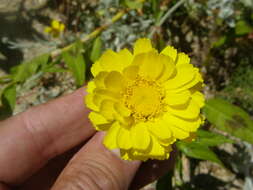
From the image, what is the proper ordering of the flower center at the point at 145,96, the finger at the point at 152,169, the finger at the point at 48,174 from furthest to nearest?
1. the finger at the point at 48,174
2. the finger at the point at 152,169
3. the flower center at the point at 145,96

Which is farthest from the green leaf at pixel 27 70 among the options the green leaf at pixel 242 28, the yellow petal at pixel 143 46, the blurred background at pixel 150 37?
the green leaf at pixel 242 28

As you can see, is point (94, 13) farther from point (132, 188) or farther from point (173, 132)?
point (173, 132)

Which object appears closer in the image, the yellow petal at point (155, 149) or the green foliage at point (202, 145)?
the yellow petal at point (155, 149)

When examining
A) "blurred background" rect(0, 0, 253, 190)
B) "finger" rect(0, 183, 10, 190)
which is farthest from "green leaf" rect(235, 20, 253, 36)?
"finger" rect(0, 183, 10, 190)

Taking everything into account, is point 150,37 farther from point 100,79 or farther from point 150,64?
point 100,79

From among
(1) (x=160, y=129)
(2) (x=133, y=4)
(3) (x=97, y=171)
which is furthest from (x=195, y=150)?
(2) (x=133, y=4)

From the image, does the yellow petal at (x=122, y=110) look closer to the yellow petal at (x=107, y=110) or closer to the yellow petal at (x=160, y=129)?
the yellow petal at (x=107, y=110)

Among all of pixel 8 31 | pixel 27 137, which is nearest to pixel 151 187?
pixel 27 137
